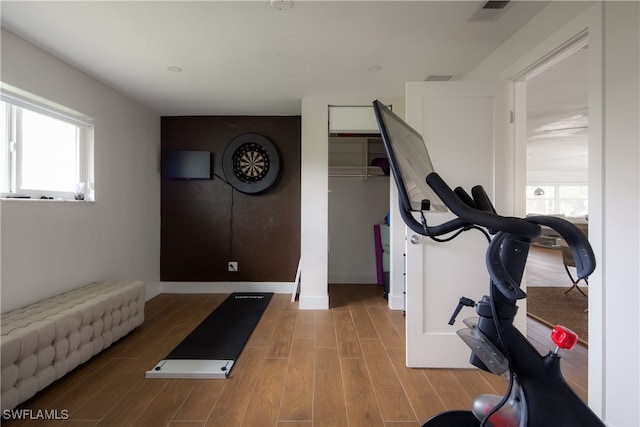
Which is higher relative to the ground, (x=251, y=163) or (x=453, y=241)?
(x=251, y=163)

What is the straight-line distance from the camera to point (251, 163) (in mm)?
3943

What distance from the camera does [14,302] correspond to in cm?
201

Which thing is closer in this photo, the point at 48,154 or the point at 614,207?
the point at 614,207

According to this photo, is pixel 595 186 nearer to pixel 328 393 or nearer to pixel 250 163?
pixel 328 393

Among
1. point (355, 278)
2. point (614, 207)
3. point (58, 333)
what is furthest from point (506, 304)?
point (355, 278)

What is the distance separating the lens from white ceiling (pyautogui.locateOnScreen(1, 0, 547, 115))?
1781 mm

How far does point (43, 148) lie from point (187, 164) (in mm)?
1582

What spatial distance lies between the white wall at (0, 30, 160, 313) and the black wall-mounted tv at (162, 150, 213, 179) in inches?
8.0

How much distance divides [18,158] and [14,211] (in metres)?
0.45

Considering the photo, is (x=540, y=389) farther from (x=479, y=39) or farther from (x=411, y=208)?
(x=479, y=39)

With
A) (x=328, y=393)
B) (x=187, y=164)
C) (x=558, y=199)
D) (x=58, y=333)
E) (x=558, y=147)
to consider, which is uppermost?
(x=558, y=147)

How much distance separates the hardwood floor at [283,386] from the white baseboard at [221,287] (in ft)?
3.90

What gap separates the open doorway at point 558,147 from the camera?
108 inches

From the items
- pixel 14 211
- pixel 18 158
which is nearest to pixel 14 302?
pixel 14 211
